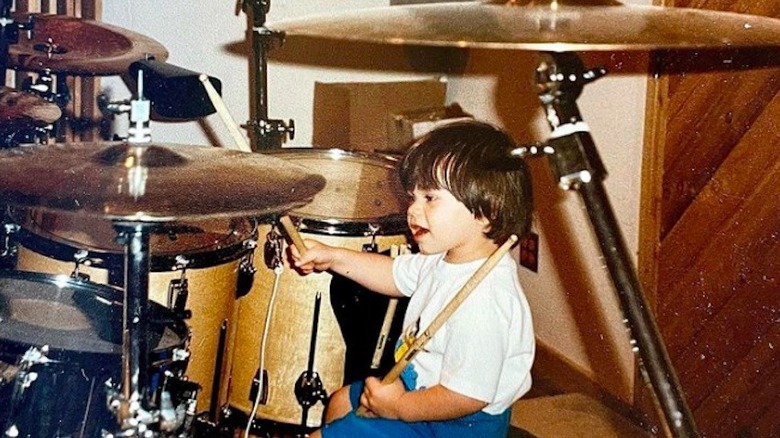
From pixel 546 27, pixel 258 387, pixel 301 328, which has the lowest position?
pixel 258 387

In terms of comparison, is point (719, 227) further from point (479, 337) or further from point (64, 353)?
point (64, 353)

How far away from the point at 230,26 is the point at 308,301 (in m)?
1.07

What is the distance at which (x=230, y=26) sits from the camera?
2557mm

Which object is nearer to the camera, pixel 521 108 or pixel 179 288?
pixel 179 288

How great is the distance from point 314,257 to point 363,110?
1.04m

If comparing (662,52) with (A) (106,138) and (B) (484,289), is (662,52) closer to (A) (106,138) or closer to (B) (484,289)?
(B) (484,289)

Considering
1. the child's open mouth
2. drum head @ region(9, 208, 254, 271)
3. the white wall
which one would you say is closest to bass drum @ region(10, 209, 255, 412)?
drum head @ region(9, 208, 254, 271)

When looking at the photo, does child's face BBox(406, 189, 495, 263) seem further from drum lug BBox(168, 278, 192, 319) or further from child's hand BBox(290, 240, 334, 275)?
drum lug BBox(168, 278, 192, 319)

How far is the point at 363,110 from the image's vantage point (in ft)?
8.52

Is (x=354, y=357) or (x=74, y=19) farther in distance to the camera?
(x=74, y=19)

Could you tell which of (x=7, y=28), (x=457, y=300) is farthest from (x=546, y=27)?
(x=7, y=28)

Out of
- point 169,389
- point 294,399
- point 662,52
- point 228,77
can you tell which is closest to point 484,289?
point 169,389

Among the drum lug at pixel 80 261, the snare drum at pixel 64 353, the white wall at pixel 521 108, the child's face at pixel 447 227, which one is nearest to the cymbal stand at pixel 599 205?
the child's face at pixel 447 227

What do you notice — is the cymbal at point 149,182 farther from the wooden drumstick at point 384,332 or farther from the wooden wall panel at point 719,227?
the wooden wall panel at point 719,227
